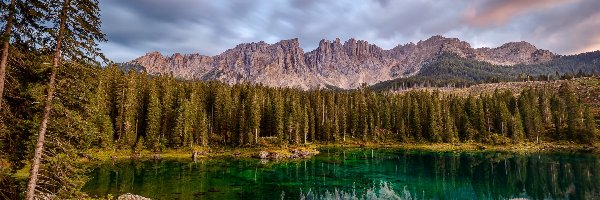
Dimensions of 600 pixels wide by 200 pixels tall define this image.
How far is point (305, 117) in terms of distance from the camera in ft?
399

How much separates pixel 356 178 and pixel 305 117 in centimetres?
5751

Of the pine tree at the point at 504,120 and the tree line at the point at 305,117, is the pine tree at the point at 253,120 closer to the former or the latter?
the tree line at the point at 305,117

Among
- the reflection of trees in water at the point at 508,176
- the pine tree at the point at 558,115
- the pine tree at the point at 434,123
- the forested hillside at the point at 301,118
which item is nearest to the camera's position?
the reflection of trees in water at the point at 508,176

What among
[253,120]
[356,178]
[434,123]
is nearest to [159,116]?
[253,120]

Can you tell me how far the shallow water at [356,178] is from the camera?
51663 millimetres

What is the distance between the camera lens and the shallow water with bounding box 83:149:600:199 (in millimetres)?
51663

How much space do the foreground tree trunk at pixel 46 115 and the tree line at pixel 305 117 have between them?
70.4 metres

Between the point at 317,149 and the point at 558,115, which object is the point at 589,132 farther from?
the point at 317,149


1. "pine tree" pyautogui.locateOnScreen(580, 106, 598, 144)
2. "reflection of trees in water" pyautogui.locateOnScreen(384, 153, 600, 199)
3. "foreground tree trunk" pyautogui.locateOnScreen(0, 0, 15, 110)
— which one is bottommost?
"reflection of trees in water" pyautogui.locateOnScreen(384, 153, 600, 199)

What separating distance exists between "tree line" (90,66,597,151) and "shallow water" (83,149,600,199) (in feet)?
57.0

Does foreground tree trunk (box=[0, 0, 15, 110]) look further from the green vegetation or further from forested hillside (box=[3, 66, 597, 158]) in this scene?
forested hillside (box=[3, 66, 597, 158])

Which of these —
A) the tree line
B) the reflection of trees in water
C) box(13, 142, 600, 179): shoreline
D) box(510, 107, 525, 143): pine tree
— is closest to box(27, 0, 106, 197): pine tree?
the reflection of trees in water

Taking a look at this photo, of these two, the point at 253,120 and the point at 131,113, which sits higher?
the point at 131,113

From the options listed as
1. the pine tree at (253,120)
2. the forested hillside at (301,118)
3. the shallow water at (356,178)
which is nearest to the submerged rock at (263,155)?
the shallow water at (356,178)
